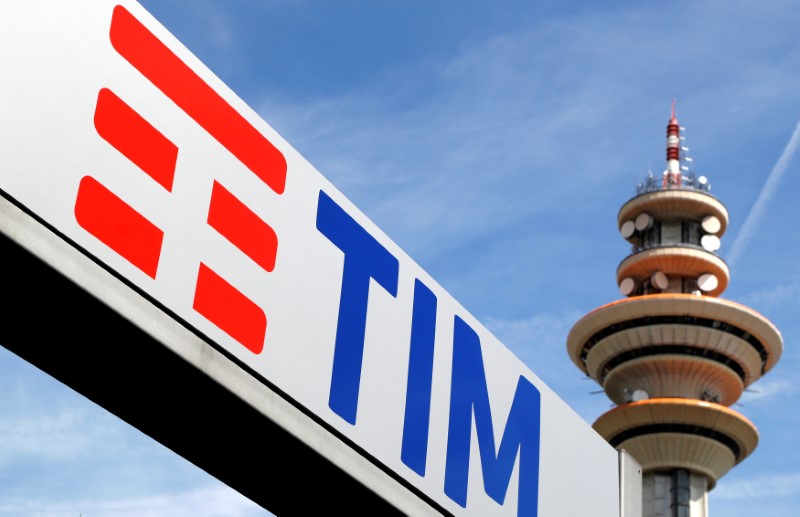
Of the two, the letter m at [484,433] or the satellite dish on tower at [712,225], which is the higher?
the satellite dish on tower at [712,225]

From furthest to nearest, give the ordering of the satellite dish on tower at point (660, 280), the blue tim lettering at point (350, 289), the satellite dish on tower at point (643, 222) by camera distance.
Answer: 1. the satellite dish on tower at point (643, 222)
2. the satellite dish on tower at point (660, 280)
3. the blue tim lettering at point (350, 289)

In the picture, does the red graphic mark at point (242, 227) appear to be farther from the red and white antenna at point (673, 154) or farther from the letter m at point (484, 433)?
the red and white antenna at point (673, 154)

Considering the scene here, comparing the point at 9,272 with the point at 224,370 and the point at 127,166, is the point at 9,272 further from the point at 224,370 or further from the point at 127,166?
the point at 224,370

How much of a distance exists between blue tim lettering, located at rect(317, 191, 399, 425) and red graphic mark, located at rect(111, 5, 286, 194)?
0.53m

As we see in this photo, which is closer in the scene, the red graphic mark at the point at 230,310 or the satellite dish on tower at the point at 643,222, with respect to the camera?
the red graphic mark at the point at 230,310

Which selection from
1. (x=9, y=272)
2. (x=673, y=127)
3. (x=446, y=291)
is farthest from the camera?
(x=673, y=127)

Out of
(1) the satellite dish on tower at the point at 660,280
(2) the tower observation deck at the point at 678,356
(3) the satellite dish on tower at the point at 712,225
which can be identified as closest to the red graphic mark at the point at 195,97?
(2) the tower observation deck at the point at 678,356

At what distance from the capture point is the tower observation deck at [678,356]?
3526 inches

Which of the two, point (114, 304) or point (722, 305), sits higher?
point (722, 305)

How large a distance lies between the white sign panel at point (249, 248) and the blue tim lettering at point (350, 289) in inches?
0.5

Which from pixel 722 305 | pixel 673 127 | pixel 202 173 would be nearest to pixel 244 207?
pixel 202 173

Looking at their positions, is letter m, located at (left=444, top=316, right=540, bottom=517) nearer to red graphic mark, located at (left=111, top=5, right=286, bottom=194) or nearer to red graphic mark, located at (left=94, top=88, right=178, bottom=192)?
red graphic mark, located at (left=111, top=5, right=286, bottom=194)

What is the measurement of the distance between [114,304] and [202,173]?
41.8 inches

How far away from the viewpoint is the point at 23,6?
18.6 feet
